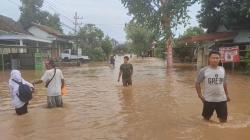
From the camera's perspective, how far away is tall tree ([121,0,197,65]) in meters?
38.9

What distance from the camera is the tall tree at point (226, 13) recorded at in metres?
28.8

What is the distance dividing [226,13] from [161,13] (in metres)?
10.4

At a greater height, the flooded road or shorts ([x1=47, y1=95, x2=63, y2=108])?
shorts ([x1=47, y1=95, x2=63, y2=108])

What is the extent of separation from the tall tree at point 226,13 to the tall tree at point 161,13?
16.4ft

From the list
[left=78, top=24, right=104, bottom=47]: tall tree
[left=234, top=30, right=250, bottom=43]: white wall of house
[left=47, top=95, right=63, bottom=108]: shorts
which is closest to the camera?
[left=47, top=95, right=63, bottom=108]: shorts

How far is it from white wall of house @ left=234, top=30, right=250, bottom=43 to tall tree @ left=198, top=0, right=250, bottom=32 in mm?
695

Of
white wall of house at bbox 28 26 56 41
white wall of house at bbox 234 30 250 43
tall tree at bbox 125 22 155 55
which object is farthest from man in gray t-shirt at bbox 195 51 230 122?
tall tree at bbox 125 22 155 55

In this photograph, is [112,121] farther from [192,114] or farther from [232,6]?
[232,6]

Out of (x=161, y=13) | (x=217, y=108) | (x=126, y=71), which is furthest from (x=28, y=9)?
(x=217, y=108)

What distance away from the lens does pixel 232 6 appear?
29891 millimetres

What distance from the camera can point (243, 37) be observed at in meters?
31.3

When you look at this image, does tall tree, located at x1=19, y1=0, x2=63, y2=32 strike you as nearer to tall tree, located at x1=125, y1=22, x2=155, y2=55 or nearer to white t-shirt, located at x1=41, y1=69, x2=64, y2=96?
tall tree, located at x1=125, y1=22, x2=155, y2=55

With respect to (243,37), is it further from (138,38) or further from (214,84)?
(138,38)

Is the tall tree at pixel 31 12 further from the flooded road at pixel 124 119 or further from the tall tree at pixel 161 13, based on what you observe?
the flooded road at pixel 124 119
